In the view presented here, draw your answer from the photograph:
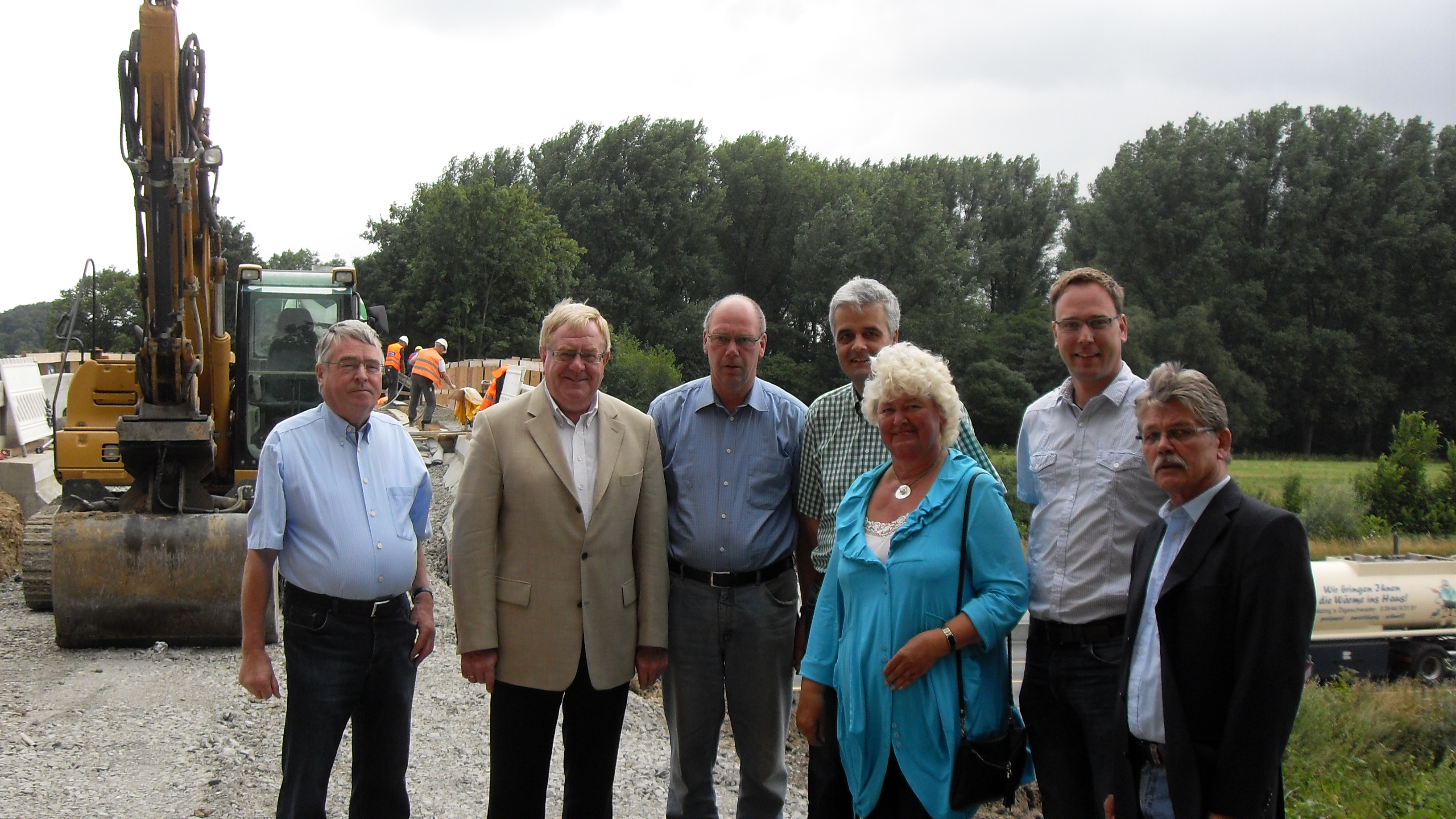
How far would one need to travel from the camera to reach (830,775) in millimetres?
3207

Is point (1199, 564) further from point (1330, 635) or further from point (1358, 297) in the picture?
point (1358, 297)

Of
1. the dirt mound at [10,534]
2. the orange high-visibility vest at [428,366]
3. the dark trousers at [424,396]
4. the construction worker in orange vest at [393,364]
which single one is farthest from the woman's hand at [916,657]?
the construction worker in orange vest at [393,364]

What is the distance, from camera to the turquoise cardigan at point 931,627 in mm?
2900

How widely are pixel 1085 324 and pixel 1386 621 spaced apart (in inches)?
616

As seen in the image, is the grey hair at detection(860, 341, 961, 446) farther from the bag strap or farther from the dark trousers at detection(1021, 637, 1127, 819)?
the dark trousers at detection(1021, 637, 1127, 819)

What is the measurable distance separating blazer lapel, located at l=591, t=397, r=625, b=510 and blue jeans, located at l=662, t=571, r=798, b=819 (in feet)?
1.52

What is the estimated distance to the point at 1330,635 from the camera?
15.7 m

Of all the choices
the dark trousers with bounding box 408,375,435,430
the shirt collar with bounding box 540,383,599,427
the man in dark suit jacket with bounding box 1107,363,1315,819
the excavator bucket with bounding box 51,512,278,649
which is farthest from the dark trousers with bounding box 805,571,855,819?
the dark trousers with bounding box 408,375,435,430

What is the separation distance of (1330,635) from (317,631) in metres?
16.1

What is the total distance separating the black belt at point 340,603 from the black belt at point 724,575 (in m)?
0.93

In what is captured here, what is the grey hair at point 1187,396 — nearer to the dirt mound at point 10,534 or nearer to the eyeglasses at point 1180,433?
the eyeglasses at point 1180,433

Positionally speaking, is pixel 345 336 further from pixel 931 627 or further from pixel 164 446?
pixel 164 446

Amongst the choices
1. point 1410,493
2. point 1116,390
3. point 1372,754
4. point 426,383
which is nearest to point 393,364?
point 426,383

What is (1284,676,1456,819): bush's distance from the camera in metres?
7.40
